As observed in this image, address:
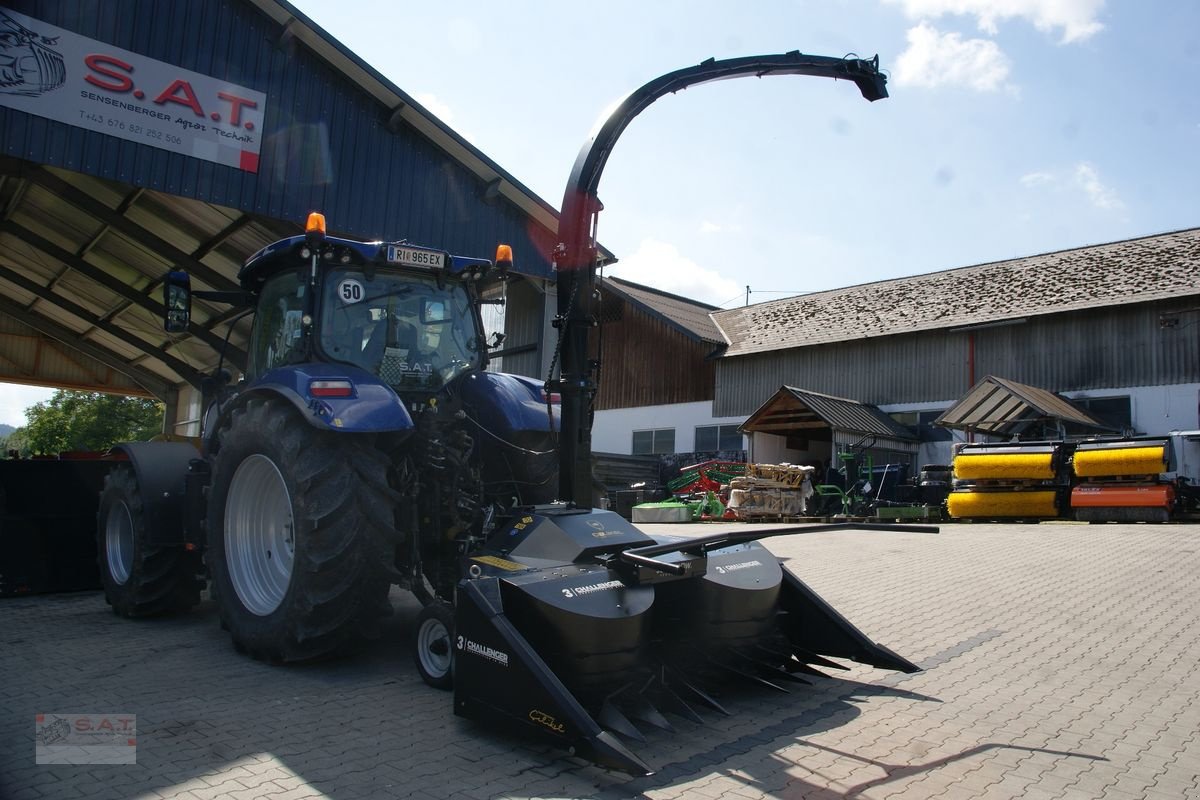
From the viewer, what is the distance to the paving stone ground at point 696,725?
3.36m

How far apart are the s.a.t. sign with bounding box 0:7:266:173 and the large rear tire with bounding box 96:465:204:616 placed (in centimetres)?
504

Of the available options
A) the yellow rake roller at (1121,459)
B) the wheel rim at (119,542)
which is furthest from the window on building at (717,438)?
the wheel rim at (119,542)

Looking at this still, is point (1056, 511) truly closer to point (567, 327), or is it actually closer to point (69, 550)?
point (567, 327)

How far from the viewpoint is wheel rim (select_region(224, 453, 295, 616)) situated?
5352 mm

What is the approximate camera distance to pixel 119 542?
23.0 ft

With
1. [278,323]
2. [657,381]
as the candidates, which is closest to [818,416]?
[657,381]

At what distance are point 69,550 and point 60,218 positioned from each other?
8.81m

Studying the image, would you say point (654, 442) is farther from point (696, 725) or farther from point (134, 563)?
point (696, 725)

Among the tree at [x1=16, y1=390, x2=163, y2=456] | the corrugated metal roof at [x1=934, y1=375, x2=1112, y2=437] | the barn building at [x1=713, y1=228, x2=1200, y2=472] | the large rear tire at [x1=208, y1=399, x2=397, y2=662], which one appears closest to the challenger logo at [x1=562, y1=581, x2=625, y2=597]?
the large rear tire at [x1=208, y1=399, x2=397, y2=662]

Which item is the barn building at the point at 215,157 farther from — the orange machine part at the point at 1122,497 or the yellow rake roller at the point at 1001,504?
the orange machine part at the point at 1122,497

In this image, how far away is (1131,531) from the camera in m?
12.9

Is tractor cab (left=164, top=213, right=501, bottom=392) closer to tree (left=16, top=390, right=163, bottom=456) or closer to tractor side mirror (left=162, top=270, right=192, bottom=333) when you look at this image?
tractor side mirror (left=162, top=270, right=192, bottom=333)

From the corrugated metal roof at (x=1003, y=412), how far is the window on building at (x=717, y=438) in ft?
29.7

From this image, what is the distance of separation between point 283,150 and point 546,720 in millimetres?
9893
